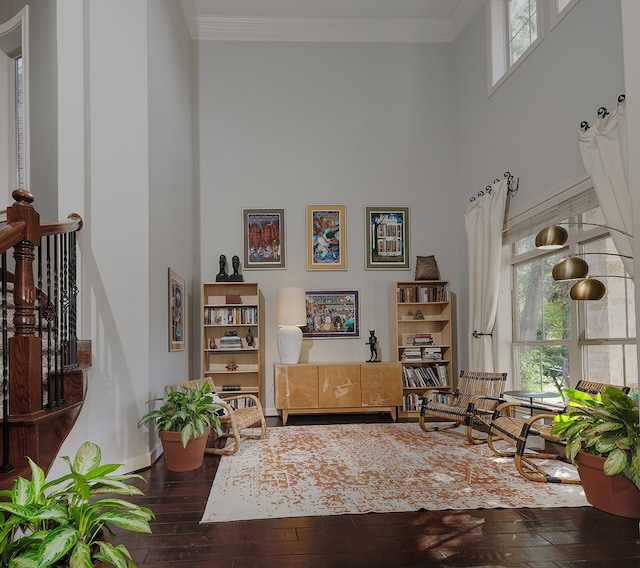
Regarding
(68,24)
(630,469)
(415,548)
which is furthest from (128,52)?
(630,469)

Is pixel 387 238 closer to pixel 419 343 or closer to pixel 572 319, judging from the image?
pixel 419 343

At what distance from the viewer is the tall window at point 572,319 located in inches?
187

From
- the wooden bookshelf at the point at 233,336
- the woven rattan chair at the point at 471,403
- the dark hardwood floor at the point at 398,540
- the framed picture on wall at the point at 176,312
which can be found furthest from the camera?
the wooden bookshelf at the point at 233,336

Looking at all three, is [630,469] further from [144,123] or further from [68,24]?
[68,24]

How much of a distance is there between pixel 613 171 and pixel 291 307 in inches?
161

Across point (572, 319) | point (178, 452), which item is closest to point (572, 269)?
point (572, 319)

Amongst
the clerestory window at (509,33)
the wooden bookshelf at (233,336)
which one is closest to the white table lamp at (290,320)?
the wooden bookshelf at (233,336)

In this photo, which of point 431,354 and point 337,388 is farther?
point 431,354

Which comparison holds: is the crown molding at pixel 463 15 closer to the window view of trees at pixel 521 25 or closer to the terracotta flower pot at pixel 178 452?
the window view of trees at pixel 521 25

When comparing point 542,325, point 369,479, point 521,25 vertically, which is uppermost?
point 521,25

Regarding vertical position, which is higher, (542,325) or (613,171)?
(613,171)

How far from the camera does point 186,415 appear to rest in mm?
4781

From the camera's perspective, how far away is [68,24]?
179 inches

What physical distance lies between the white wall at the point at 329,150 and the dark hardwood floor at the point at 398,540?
4.43 metres
